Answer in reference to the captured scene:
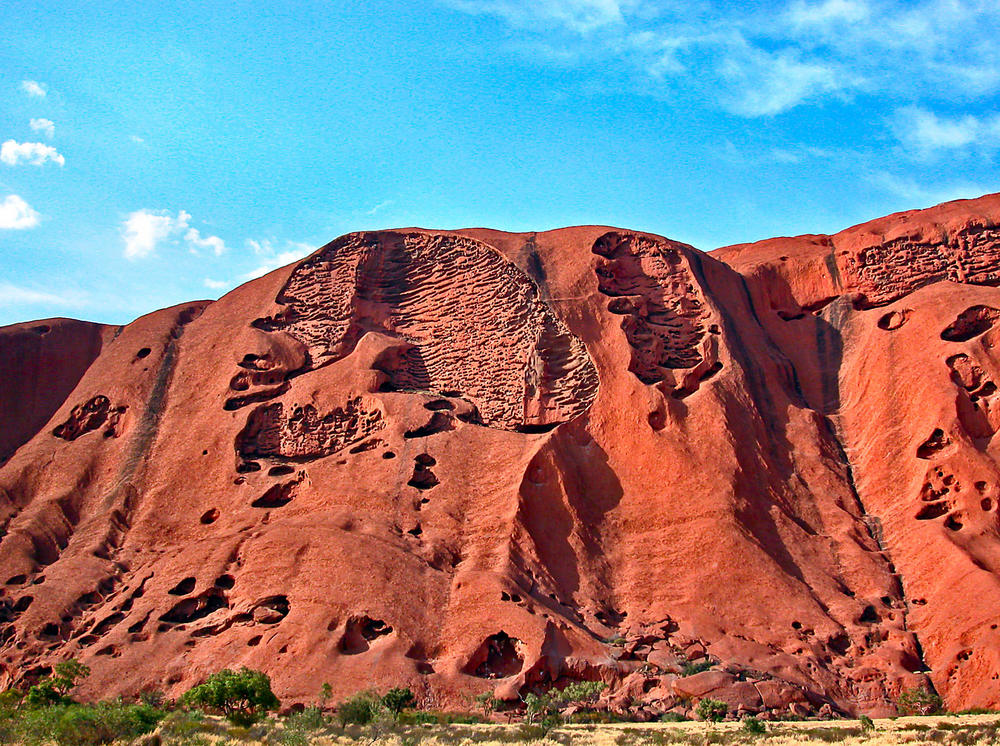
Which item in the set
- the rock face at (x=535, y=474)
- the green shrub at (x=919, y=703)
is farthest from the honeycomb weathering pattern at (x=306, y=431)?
the green shrub at (x=919, y=703)

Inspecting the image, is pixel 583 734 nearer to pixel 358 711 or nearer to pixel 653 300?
pixel 358 711

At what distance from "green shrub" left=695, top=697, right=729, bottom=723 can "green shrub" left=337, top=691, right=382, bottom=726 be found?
7.02 metres

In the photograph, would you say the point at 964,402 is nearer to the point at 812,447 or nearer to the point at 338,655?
the point at 812,447

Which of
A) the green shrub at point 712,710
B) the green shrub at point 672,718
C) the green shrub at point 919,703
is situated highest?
the green shrub at point 712,710

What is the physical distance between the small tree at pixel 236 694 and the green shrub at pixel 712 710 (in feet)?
31.2

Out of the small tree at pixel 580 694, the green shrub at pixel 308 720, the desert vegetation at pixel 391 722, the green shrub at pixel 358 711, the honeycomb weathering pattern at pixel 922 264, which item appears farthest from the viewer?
the honeycomb weathering pattern at pixel 922 264

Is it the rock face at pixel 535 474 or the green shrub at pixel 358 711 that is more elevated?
the rock face at pixel 535 474

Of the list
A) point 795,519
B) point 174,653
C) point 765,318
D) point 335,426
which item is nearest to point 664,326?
point 765,318

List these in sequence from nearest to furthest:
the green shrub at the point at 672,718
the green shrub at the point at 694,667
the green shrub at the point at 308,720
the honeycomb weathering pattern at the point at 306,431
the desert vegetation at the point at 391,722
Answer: the desert vegetation at the point at 391,722
the green shrub at the point at 308,720
the green shrub at the point at 672,718
the green shrub at the point at 694,667
the honeycomb weathering pattern at the point at 306,431

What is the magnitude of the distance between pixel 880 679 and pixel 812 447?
9.73 meters

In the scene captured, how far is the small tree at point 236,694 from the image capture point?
23078mm

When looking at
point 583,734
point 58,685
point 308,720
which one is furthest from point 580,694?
point 58,685

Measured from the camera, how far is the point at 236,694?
23.0 metres

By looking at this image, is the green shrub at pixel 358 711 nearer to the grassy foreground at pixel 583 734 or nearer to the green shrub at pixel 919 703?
the grassy foreground at pixel 583 734
